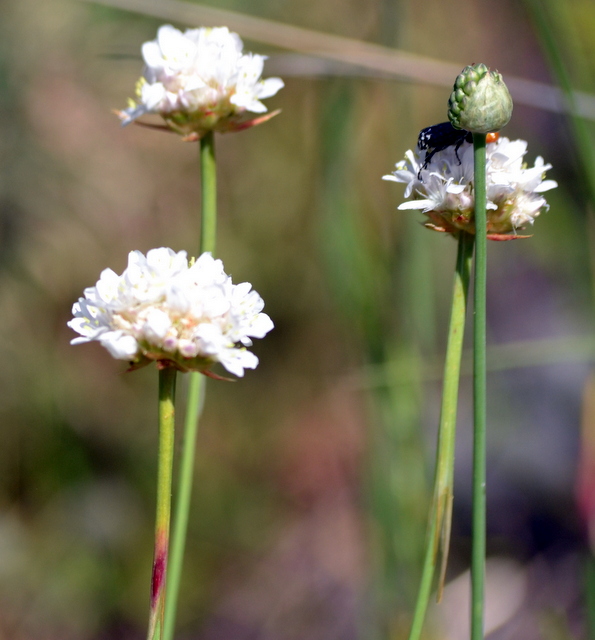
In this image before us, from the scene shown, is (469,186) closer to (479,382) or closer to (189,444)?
(479,382)

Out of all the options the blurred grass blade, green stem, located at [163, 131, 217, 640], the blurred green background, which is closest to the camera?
green stem, located at [163, 131, 217, 640]

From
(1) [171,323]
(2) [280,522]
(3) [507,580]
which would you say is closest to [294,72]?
(1) [171,323]

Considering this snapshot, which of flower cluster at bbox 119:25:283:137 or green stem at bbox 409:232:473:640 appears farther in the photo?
flower cluster at bbox 119:25:283:137

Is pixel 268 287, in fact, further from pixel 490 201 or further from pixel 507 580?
pixel 490 201

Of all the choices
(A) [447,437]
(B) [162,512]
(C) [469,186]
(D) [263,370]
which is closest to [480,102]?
(C) [469,186]

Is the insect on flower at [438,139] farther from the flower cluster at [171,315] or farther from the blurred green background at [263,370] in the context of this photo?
the blurred green background at [263,370]

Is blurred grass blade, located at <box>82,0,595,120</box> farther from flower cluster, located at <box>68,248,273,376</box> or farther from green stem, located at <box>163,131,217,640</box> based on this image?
flower cluster, located at <box>68,248,273,376</box>

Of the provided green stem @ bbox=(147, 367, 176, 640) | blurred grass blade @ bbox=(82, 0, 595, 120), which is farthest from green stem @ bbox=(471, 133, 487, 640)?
blurred grass blade @ bbox=(82, 0, 595, 120)

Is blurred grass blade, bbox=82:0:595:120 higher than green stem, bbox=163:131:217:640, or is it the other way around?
blurred grass blade, bbox=82:0:595:120
